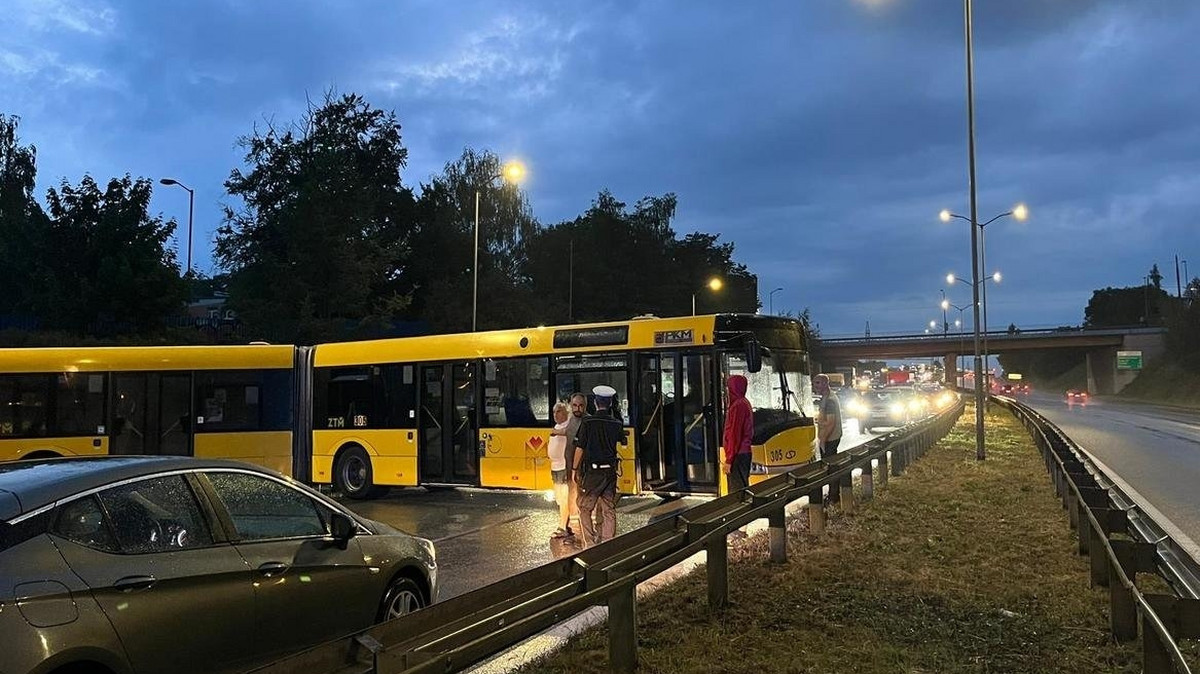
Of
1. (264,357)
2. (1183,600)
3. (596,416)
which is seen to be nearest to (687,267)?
(264,357)

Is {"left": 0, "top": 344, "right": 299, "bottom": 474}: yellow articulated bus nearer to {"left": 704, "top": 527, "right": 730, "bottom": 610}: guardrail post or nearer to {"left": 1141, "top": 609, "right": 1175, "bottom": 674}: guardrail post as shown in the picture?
{"left": 704, "top": 527, "right": 730, "bottom": 610}: guardrail post

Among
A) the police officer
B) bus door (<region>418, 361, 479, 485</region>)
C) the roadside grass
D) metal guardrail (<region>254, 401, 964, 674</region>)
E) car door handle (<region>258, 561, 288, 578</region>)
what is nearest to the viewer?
metal guardrail (<region>254, 401, 964, 674</region>)

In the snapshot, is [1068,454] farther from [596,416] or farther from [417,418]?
[417,418]

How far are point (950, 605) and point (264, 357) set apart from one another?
13.0 metres

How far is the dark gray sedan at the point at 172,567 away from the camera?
11.4 ft

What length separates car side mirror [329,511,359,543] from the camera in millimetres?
5098

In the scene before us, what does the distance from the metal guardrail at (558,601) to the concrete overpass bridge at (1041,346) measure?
73.7m

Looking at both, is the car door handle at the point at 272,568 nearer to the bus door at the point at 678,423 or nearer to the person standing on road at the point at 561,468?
the person standing on road at the point at 561,468

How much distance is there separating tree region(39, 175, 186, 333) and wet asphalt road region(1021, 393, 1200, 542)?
3179 centimetres

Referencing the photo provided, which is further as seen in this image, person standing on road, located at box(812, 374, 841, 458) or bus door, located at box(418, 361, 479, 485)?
bus door, located at box(418, 361, 479, 485)

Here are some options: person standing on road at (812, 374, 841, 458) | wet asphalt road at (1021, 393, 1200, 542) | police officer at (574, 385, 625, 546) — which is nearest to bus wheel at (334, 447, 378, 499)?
police officer at (574, 385, 625, 546)

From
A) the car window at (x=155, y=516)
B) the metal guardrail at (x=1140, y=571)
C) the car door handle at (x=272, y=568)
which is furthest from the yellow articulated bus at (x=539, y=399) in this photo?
the car window at (x=155, y=516)

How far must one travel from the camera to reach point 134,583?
3.81 m

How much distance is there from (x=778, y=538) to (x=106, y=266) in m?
31.3
